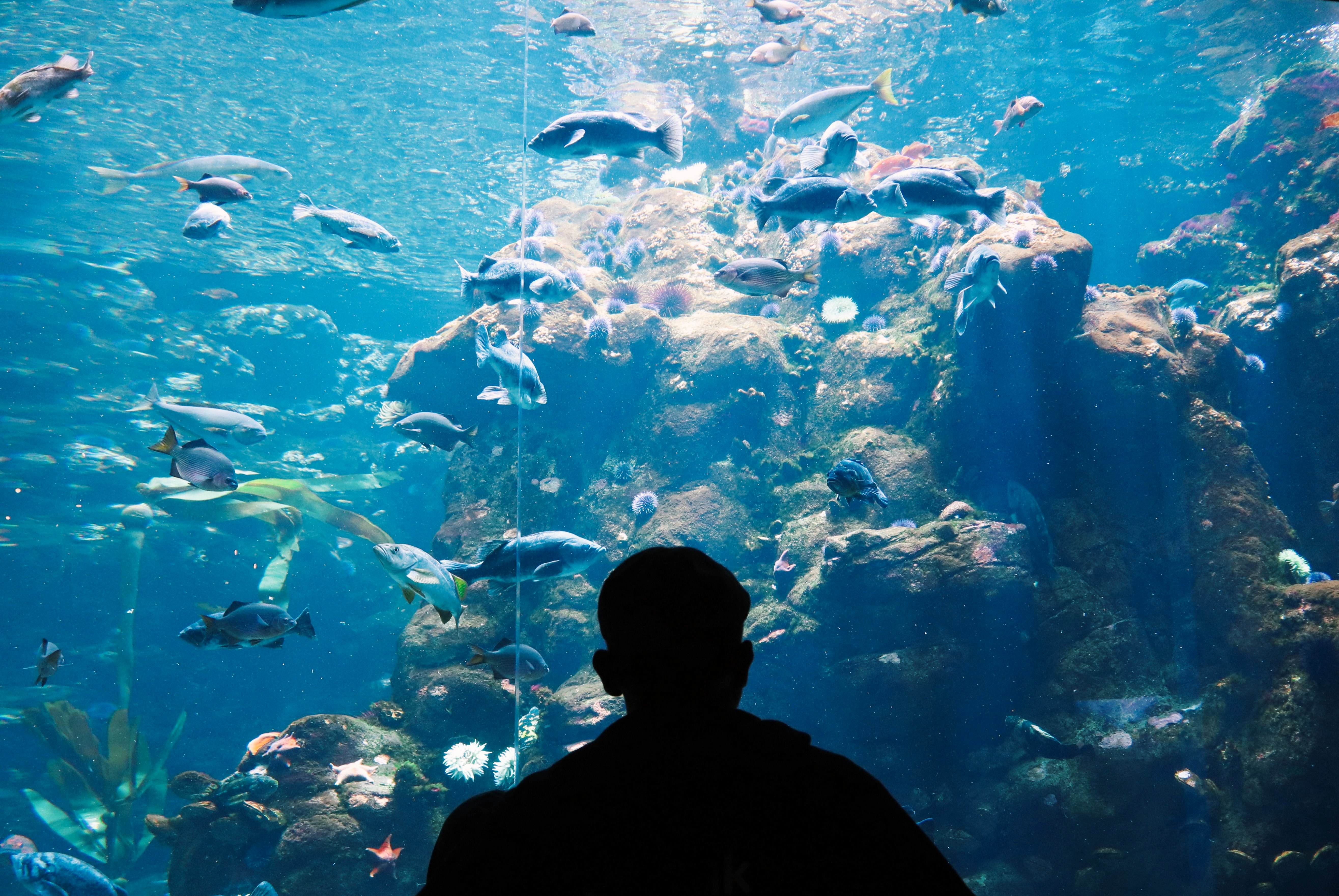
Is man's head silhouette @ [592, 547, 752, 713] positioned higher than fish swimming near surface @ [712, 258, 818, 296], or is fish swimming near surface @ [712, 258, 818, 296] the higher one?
man's head silhouette @ [592, 547, 752, 713]

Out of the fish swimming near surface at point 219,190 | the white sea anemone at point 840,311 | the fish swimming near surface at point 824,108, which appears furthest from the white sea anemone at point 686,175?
the fish swimming near surface at point 219,190

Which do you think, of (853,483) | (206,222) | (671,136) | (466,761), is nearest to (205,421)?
(206,222)

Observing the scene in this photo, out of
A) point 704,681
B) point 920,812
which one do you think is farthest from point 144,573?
point 704,681

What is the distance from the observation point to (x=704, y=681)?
1166 millimetres

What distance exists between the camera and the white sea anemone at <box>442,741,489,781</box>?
687cm

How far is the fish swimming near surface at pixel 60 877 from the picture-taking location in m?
4.48

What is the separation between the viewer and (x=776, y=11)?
8.77 meters

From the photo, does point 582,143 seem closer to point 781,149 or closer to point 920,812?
point 920,812

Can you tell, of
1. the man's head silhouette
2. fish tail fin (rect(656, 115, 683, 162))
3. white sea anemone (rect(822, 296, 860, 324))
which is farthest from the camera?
white sea anemone (rect(822, 296, 860, 324))

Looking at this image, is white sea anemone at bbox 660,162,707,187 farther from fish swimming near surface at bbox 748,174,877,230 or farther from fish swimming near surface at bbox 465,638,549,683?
fish swimming near surface at bbox 465,638,549,683

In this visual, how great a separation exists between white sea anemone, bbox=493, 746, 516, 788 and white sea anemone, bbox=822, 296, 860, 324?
9.69 metres

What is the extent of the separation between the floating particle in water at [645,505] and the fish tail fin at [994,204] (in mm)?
6510

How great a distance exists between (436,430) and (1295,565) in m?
10.6

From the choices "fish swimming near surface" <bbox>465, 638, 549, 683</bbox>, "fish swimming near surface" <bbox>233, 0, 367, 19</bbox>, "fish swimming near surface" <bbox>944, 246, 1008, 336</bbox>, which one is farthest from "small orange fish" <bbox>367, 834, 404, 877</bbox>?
"fish swimming near surface" <bbox>944, 246, 1008, 336</bbox>
